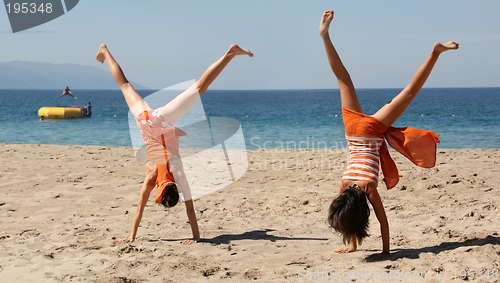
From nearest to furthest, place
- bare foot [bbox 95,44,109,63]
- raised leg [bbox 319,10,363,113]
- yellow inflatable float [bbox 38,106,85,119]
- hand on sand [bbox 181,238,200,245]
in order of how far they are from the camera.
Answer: raised leg [bbox 319,10,363,113], hand on sand [bbox 181,238,200,245], bare foot [bbox 95,44,109,63], yellow inflatable float [bbox 38,106,85,119]

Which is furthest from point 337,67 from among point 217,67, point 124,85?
point 124,85

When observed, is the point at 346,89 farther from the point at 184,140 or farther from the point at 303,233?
the point at 184,140

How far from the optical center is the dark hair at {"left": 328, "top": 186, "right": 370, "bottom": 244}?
339 centimetres

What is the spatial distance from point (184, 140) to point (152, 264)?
41.6 ft

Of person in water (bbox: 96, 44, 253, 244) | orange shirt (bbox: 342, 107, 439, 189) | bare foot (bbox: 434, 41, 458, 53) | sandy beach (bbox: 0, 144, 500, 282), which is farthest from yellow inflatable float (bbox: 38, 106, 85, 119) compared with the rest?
bare foot (bbox: 434, 41, 458, 53)

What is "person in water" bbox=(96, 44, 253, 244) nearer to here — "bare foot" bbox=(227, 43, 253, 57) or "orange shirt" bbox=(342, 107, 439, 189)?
"bare foot" bbox=(227, 43, 253, 57)

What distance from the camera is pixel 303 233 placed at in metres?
4.98

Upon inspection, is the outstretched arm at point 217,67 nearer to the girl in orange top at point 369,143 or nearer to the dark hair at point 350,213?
the girl in orange top at point 369,143

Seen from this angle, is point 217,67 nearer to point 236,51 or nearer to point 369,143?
point 236,51

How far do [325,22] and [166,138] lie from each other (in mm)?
2211

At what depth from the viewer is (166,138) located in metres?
4.45

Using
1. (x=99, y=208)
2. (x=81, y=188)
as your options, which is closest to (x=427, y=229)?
(x=99, y=208)

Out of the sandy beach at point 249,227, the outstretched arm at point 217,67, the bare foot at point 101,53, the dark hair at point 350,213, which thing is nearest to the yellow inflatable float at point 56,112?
the sandy beach at point 249,227

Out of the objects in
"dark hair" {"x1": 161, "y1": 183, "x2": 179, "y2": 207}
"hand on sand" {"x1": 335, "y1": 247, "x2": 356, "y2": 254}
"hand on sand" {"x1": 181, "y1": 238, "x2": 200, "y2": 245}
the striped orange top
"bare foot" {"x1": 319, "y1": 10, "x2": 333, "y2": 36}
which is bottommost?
"hand on sand" {"x1": 181, "y1": 238, "x2": 200, "y2": 245}
